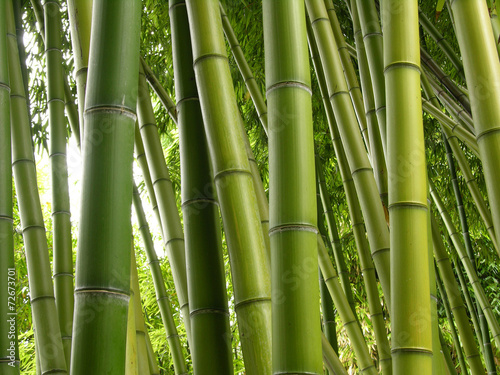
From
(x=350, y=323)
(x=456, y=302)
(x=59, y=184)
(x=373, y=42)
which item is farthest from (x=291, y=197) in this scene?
(x=456, y=302)

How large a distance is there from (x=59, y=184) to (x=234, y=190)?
0.77m

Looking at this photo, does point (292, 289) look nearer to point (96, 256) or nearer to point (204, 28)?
point (96, 256)

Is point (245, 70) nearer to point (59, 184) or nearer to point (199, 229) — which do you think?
point (59, 184)

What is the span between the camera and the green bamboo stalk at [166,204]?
132 cm

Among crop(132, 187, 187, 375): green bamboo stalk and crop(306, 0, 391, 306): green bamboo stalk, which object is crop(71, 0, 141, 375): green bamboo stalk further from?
crop(132, 187, 187, 375): green bamboo stalk

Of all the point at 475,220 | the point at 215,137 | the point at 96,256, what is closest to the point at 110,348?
the point at 96,256

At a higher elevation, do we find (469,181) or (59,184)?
(469,181)

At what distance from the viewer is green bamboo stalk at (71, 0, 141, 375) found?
65 centimetres

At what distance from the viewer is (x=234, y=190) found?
90cm

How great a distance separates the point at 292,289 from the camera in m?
0.77

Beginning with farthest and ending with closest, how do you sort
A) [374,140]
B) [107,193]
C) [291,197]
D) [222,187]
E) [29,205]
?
[374,140]
[29,205]
[222,187]
[291,197]
[107,193]

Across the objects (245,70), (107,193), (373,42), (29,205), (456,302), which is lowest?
(107,193)

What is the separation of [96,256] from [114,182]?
0.30ft

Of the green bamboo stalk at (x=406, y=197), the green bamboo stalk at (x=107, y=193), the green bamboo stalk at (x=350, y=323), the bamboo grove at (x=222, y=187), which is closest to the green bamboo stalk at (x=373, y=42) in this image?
the bamboo grove at (x=222, y=187)
